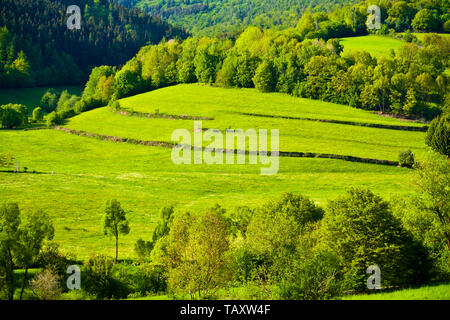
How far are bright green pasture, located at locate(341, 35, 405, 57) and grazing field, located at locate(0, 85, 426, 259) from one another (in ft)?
187

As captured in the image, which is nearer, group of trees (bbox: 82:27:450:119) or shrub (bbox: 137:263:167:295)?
shrub (bbox: 137:263:167:295)

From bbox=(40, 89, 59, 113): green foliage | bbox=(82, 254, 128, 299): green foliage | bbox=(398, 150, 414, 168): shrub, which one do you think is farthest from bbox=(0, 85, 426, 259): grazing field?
bbox=(40, 89, 59, 113): green foliage

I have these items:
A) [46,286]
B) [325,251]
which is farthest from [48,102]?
[325,251]

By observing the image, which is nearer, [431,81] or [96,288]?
[96,288]

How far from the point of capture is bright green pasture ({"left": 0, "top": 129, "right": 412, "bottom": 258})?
65.2m

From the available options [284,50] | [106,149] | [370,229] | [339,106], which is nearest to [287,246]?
[370,229]

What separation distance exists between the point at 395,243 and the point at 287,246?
10.2 metres

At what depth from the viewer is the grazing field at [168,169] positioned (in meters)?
70.0

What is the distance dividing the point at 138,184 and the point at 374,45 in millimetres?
143588

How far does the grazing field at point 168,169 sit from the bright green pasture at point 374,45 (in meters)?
57.0

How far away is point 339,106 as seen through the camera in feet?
441

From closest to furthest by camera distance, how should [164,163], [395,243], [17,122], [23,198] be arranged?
[395,243], [23,198], [164,163], [17,122]

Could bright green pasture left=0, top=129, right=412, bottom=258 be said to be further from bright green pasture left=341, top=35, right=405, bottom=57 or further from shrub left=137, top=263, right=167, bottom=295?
bright green pasture left=341, top=35, right=405, bottom=57
